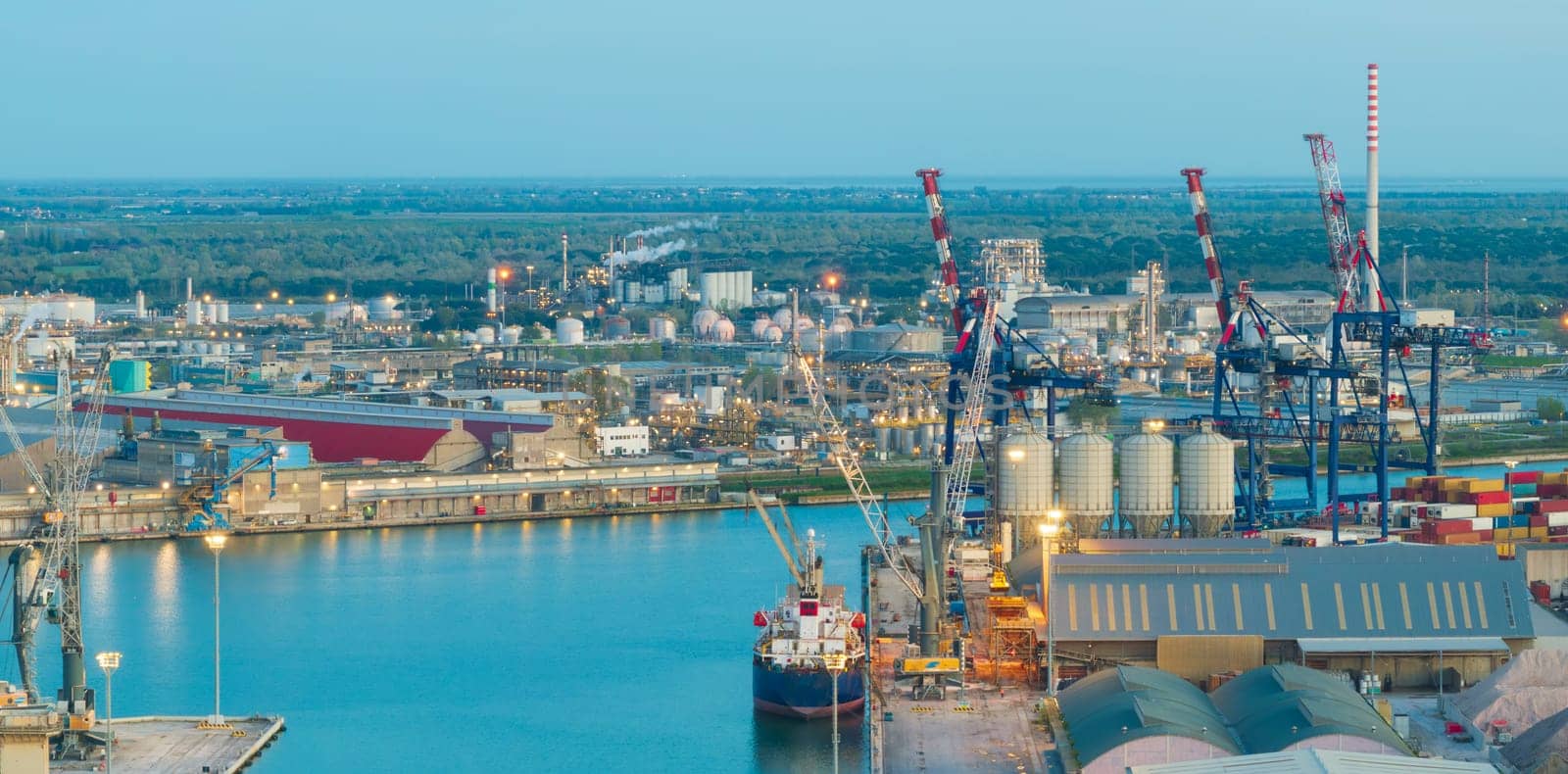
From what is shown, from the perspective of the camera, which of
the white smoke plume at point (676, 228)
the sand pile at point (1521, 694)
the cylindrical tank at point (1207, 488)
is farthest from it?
the white smoke plume at point (676, 228)

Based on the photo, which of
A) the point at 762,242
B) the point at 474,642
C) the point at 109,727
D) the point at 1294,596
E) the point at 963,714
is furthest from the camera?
the point at 762,242

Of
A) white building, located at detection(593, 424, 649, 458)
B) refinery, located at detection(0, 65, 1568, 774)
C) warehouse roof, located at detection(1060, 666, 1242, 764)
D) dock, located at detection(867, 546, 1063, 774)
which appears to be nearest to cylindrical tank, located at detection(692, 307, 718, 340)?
refinery, located at detection(0, 65, 1568, 774)

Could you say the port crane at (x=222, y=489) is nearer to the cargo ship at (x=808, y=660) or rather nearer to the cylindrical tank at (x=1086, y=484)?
the cylindrical tank at (x=1086, y=484)

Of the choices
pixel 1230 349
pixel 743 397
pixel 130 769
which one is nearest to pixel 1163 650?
pixel 130 769

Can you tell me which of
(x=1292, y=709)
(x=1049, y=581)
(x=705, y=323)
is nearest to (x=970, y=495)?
(x=1049, y=581)

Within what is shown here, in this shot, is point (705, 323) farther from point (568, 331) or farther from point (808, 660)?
point (808, 660)

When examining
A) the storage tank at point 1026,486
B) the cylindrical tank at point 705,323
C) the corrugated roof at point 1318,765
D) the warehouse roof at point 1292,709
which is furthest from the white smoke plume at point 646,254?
the corrugated roof at point 1318,765

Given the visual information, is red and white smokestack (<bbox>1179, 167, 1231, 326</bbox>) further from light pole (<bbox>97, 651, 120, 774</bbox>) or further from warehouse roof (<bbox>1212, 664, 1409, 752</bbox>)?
light pole (<bbox>97, 651, 120, 774</bbox>)
